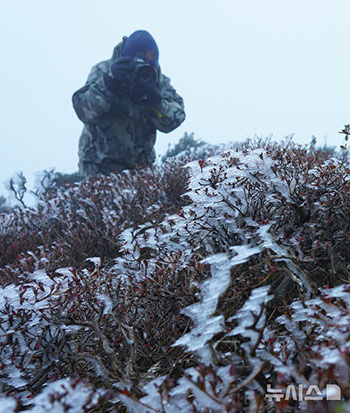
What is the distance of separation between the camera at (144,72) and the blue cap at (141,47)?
20 centimetres

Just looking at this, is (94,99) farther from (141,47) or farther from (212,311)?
(212,311)

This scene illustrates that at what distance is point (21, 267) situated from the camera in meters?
3.52

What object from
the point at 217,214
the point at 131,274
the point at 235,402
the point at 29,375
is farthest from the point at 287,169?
the point at 29,375

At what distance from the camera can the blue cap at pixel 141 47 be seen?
23.7 ft

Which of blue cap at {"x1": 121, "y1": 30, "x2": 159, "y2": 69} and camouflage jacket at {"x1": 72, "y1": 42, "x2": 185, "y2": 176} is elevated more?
blue cap at {"x1": 121, "y1": 30, "x2": 159, "y2": 69}

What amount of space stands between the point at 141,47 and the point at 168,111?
5.11 ft

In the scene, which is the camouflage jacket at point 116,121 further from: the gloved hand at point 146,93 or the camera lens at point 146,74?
the camera lens at point 146,74

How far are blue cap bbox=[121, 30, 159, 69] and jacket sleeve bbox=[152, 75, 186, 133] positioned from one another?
113cm

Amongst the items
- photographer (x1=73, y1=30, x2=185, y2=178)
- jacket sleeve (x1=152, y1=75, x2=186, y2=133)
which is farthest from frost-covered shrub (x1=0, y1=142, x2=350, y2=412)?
jacket sleeve (x1=152, y1=75, x2=186, y2=133)

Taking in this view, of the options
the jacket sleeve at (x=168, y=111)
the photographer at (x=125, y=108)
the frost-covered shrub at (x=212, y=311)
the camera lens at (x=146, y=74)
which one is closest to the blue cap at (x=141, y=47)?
the photographer at (x=125, y=108)

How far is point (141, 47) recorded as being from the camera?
722 cm

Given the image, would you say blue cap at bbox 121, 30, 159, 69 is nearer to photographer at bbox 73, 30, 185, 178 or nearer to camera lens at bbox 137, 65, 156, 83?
photographer at bbox 73, 30, 185, 178

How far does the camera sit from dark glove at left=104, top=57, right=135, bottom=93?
709 centimetres

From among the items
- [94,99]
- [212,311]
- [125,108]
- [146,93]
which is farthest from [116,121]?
[212,311]
